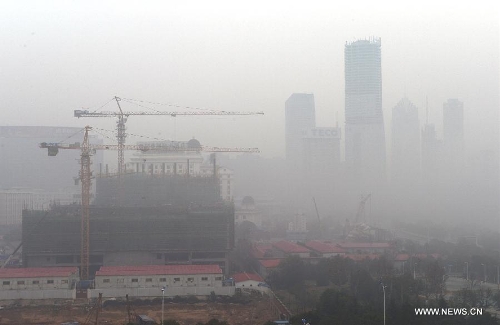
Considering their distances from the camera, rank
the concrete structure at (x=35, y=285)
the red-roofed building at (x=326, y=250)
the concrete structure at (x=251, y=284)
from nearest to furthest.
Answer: the concrete structure at (x=35, y=285), the concrete structure at (x=251, y=284), the red-roofed building at (x=326, y=250)

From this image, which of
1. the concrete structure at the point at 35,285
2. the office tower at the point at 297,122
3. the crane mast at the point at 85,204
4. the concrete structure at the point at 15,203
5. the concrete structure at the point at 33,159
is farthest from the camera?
the concrete structure at the point at 33,159

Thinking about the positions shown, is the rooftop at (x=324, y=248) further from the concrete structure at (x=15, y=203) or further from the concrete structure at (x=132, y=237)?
the concrete structure at (x=15, y=203)

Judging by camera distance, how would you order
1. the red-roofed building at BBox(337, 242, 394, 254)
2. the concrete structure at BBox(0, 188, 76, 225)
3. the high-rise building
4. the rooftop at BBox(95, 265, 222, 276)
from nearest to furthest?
the rooftop at BBox(95, 265, 222, 276) < the red-roofed building at BBox(337, 242, 394, 254) < the concrete structure at BBox(0, 188, 76, 225) < the high-rise building

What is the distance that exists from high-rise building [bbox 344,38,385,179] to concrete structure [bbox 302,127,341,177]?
44cm

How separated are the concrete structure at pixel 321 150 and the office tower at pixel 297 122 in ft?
1.01

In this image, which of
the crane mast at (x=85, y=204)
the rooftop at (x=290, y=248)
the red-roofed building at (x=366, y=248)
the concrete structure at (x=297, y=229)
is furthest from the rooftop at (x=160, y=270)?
the concrete structure at (x=297, y=229)

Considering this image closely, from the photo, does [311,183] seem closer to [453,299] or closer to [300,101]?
[300,101]

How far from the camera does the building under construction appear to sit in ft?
37.5

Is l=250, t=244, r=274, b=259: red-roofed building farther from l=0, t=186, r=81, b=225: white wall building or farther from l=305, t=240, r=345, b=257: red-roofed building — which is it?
l=0, t=186, r=81, b=225: white wall building

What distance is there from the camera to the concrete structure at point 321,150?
24.3m

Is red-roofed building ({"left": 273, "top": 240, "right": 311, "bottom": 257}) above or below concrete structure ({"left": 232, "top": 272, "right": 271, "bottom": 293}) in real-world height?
above

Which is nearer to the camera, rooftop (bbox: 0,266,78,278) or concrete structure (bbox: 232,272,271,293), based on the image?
rooftop (bbox: 0,266,78,278)

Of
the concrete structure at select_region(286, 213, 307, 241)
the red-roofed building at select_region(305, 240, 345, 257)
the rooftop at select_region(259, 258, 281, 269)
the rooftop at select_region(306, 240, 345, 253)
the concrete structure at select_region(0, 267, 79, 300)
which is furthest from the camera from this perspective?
the concrete structure at select_region(286, 213, 307, 241)

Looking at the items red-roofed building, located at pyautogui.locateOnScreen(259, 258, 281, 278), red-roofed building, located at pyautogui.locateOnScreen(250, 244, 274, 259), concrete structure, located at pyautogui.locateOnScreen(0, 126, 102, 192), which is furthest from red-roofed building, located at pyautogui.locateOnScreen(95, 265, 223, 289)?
concrete structure, located at pyautogui.locateOnScreen(0, 126, 102, 192)
